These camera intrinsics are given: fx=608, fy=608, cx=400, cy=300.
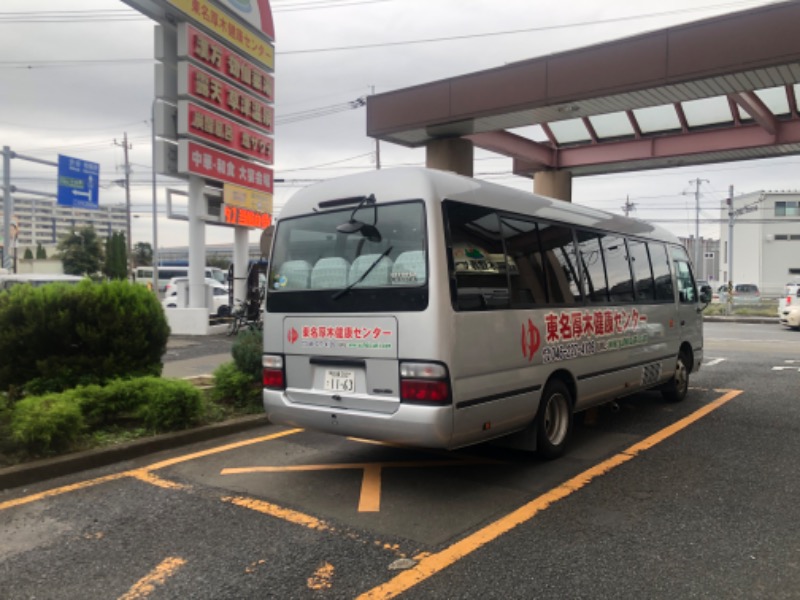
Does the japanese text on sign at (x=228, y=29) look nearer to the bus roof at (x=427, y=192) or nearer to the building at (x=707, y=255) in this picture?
the bus roof at (x=427, y=192)

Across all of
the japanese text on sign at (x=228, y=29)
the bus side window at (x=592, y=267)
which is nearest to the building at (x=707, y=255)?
the japanese text on sign at (x=228, y=29)

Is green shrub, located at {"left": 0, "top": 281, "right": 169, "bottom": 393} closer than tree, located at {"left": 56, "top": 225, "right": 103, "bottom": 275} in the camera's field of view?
Yes

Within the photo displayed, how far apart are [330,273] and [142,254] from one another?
313 ft

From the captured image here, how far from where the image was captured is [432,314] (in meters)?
4.24

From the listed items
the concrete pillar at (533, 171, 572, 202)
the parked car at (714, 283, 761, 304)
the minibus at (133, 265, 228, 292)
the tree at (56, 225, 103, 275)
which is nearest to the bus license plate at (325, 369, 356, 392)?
the concrete pillar at (533, 171, 572, 202)

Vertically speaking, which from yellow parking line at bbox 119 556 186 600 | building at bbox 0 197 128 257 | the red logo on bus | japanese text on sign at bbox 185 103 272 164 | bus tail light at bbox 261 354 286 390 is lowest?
yellow parking line at bbox 119 556 186 600

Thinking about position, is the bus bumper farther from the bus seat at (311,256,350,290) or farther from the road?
the bus seat at (311,256,350,290)

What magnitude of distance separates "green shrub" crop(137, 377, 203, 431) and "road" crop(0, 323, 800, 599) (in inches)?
15.0

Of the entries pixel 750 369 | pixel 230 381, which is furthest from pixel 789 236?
pixel 230 381

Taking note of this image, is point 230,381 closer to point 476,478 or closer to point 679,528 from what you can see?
point 476,478

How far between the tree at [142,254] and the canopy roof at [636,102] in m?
86.8

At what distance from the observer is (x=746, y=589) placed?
10.3 ft

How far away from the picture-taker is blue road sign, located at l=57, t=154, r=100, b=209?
28.8 meters

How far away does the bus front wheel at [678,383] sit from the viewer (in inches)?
321
